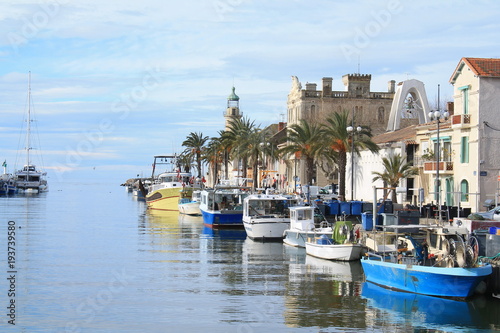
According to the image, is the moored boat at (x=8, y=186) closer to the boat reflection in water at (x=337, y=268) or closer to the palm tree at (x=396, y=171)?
the palm tree at (x=396, y=171)

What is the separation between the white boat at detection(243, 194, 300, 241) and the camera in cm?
5297

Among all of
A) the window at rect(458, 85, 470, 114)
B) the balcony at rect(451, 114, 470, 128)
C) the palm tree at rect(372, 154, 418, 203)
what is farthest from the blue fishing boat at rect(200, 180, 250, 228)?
the window at rect(458, 85, 470, 114)

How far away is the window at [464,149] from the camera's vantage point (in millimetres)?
53156

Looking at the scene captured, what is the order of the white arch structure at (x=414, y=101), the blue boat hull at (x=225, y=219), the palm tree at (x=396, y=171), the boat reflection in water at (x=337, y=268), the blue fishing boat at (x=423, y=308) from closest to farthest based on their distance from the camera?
the blue fishing boat at (x=423, y=308) → the boat reflection in water at (x=337, y=268) → the palm tree at (x=396, y=171) → the blue boat hull at (x=225, y=219) → the white arch structure at (x=414, y=101)

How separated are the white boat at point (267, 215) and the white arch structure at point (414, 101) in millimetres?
30240

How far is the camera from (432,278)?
97.4 feet

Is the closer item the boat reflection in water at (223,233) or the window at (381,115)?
the boat reflection in water at (223,233)

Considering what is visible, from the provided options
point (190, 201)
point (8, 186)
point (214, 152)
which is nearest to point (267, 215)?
point (190, 201)

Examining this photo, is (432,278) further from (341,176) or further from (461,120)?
(341,176)

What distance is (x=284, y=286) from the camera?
111 ft

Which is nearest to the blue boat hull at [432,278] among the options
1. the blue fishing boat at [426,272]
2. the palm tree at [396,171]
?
the blue fishing boat at [426,272]

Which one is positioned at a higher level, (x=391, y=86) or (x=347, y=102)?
(x=391, y=86)

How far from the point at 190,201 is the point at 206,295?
55967mm

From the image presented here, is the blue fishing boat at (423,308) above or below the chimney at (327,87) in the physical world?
below
